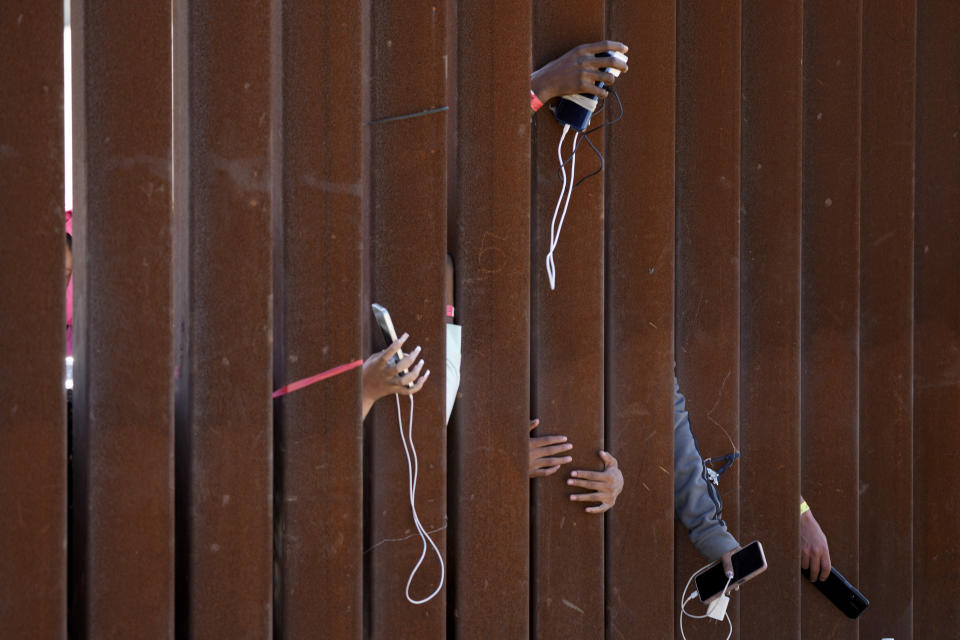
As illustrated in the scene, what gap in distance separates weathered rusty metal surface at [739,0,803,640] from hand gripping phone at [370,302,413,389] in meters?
1.00

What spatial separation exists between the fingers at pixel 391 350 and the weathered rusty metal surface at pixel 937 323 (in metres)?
1.66

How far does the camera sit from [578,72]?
2051 mm

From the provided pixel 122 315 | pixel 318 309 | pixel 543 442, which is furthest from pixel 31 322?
pixel 543 442

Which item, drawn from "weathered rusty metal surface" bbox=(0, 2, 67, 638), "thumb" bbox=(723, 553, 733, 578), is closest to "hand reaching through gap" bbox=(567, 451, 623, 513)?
"thumb" bbox=(723, 553, 733, 578)

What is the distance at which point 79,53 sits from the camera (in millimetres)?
1626

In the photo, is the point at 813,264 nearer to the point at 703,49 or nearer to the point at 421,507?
the point at 703,49

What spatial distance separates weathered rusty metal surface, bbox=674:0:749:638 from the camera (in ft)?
7.50

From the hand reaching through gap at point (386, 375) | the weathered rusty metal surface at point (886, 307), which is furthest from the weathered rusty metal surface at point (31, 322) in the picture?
the weathered rusty metal surface at point (886, 307)

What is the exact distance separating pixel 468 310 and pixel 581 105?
1.72ft

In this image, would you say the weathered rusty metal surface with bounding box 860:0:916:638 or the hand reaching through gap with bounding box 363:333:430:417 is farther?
the weathered rusty metal surface with bounding box 860:0:916:638

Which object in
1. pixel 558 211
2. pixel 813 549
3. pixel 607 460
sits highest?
pixel 558 211

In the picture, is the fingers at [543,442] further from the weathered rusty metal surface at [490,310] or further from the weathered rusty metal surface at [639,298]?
the weathered rusty metal surface at [639,298]

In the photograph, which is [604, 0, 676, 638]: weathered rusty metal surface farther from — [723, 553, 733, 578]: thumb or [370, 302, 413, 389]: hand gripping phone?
[370, 302, 413, 389]: hand gripping phone

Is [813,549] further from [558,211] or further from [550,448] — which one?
[558,211]
